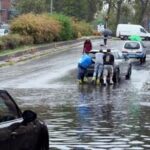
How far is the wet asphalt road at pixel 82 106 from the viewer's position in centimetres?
1295

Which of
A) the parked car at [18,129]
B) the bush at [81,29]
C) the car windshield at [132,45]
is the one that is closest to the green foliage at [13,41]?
the car windshield at [132,45]

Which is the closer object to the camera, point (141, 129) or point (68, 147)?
point (68, 147)

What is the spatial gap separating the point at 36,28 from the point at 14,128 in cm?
4531

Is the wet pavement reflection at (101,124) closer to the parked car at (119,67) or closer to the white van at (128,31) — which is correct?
the parked car at (119,67)

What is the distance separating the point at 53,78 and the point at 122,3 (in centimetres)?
7439

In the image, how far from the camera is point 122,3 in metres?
105

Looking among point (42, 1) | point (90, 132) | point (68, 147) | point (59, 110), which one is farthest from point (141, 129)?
point (42, 1)

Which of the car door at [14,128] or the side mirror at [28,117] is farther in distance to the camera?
the side mirror at [28,117]

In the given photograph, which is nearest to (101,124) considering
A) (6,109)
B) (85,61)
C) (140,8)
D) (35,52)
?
(6,109)

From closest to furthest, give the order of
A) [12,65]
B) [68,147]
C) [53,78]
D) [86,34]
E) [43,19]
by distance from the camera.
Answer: [68,147] → [53,78] → [12,65] → [43,19] → [86,34]

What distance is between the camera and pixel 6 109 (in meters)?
8.45

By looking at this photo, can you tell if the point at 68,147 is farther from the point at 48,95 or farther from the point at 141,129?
the point at 48,95

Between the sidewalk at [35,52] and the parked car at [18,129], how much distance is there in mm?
29393

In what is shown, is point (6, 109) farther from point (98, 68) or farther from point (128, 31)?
point (128, 31)
